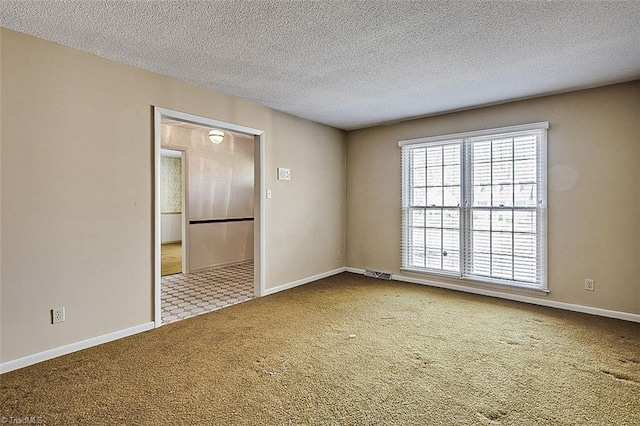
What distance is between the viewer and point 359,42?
8.59 feet

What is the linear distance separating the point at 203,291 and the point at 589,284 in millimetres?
4665

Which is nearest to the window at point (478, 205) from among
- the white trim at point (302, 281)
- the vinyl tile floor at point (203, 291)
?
the white trim at point (302, 281)

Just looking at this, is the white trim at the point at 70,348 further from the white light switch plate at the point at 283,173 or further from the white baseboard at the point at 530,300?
the white baseboard at the point at 530,300

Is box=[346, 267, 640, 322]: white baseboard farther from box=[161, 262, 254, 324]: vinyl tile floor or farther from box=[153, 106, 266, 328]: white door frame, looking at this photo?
box=[161, 262, 254, 324]: vinyl tile floor

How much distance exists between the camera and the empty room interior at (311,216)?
216cm

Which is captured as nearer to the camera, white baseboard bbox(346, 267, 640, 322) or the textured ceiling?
the textured ceiling

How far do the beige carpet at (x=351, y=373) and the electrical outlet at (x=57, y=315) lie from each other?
0.29 meters

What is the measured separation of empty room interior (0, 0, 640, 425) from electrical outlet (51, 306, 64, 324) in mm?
16

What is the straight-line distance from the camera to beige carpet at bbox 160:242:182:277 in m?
→ 6.11

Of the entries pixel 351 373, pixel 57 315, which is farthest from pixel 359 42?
pixel 57 315

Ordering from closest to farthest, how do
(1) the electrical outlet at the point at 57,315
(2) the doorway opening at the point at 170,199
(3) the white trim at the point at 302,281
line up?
(1) the electrical outlet at the point at 57,315
(3) the white trim at the point at 302,281
(2) the doorway opening at the point at 170,199

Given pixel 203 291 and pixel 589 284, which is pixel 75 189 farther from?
pixel 589 284

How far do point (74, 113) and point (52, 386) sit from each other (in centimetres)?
203

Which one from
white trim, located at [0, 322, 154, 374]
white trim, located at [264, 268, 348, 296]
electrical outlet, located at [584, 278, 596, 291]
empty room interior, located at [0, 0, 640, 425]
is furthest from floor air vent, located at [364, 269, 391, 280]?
white trim, located at [0, 322, 154, 374]
